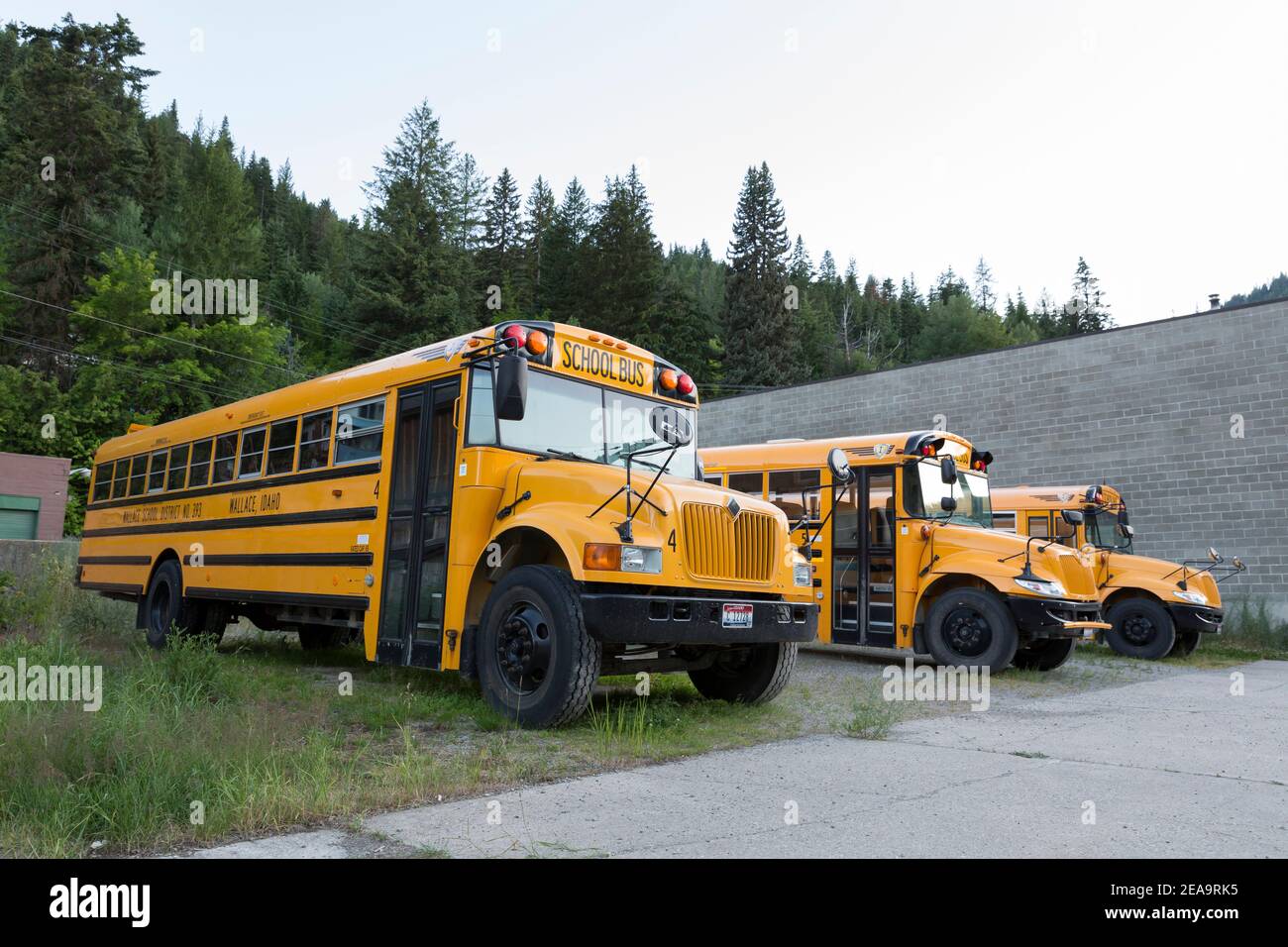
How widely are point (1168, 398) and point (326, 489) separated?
16179 mm

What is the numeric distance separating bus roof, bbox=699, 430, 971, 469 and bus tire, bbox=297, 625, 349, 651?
5325 millimetres

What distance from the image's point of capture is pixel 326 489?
873cm

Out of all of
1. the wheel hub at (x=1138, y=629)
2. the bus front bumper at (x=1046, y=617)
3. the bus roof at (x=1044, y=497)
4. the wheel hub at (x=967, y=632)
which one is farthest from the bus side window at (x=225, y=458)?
the wheel hub at (x=1138, y=629)

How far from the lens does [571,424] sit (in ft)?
24.7

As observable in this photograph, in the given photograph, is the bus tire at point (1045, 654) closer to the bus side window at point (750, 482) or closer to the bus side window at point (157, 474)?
the bus side window at point (750, 482)

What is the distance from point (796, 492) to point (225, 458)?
22.9 ft

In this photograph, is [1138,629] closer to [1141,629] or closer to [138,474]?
[1141,629]

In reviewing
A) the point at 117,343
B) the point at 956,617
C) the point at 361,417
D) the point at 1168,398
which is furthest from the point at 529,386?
the point at 117,343

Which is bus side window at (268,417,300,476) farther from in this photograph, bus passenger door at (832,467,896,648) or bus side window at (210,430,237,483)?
bus passenger door at (832,467,896,648)

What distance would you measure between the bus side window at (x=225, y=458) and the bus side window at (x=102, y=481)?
12.5 feet

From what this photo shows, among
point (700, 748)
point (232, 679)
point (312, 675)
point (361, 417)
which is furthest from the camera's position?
point (312, 675)

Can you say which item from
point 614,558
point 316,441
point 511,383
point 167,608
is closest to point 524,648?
point 614,558

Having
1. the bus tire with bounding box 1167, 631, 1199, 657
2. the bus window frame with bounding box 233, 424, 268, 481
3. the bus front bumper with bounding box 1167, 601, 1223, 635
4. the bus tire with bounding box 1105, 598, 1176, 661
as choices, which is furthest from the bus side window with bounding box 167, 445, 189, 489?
the bus tire with bounding box 1167, 631, 1199, 657
